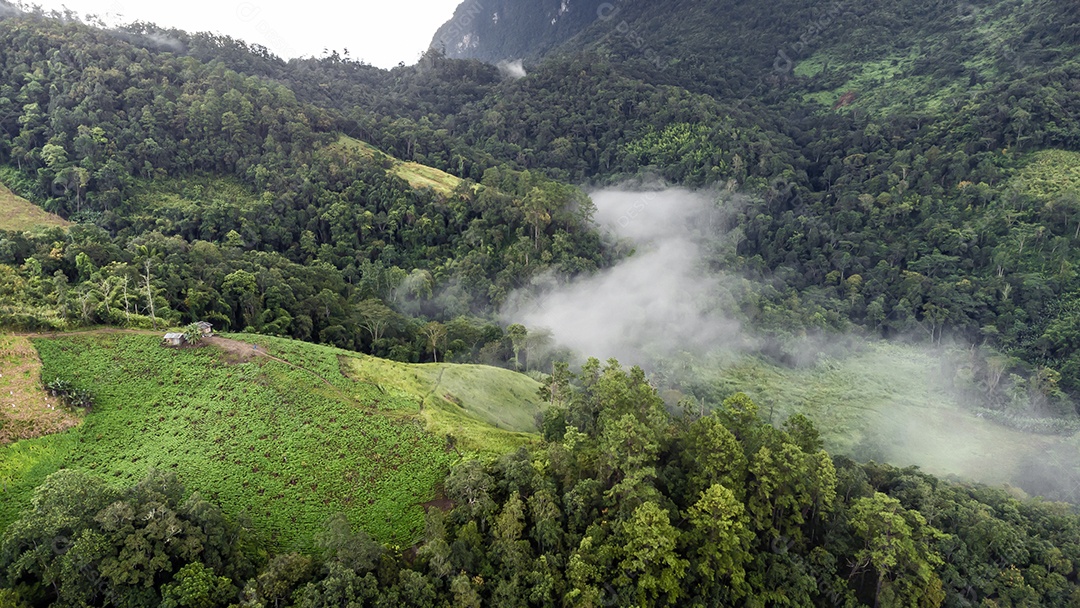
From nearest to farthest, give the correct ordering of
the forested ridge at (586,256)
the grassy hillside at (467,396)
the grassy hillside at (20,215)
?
the forested ridge at (586,256), the grassy hillside at (467,396), the grassy hillside at (20,215)

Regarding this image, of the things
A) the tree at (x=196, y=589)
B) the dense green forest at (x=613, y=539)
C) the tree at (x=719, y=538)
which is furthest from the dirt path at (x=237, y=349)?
the tree at (x=719, y=538)

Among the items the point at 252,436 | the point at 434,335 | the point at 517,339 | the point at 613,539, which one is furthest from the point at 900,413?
the point at 252,436

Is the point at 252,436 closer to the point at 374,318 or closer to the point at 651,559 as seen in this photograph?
the point at 651,559

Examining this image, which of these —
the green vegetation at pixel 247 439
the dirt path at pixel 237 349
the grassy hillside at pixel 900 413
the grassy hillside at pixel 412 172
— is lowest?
the grassy hillside at pixel 900 413

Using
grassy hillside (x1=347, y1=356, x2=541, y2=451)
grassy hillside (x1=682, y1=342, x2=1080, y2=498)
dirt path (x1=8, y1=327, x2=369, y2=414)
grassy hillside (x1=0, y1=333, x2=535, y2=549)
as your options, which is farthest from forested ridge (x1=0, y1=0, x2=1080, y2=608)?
grassy hillside (x1=682, y1=342, x2=1080, y2=498)

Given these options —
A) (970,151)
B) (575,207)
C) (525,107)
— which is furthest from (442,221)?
(970,151)

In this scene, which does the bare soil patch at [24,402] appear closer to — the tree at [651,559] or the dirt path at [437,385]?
the dirt path at [437,385]

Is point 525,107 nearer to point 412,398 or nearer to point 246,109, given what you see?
point 246,109
